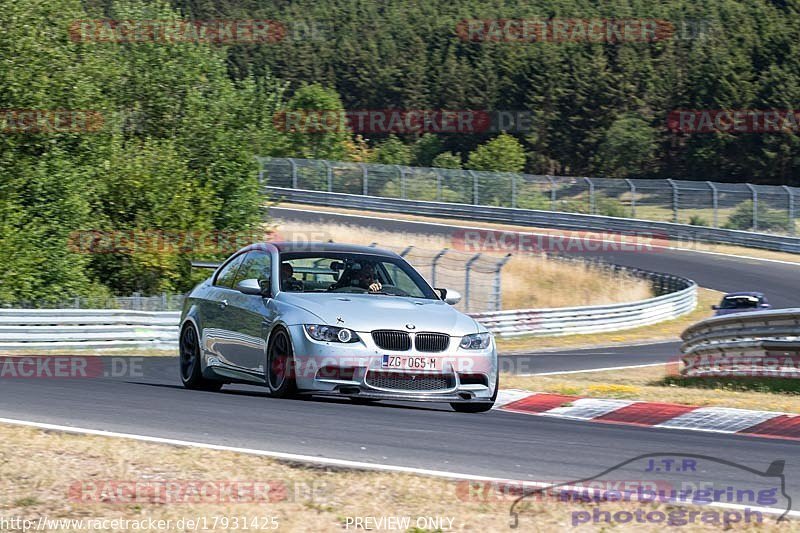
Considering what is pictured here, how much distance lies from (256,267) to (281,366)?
4.84ft

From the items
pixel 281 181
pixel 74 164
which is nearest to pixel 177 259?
→ pixel 74 164

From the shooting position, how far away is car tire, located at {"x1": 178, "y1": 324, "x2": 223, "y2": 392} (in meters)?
11.3

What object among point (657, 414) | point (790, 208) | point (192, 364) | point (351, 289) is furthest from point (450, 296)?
point (790, 208)

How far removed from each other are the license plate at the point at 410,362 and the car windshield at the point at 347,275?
3.78 ft

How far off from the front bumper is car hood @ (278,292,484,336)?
0.13 metres

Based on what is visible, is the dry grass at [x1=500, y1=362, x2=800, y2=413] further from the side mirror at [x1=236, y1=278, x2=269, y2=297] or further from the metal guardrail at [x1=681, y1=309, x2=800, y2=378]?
the side mirror at [x1=236, y1=278, x2=269, y2=297]

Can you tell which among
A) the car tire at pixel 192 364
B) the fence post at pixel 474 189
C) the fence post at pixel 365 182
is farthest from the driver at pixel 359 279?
the fence post at pixel 365 182

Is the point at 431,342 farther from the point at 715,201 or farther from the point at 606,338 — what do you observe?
the point at 715,201

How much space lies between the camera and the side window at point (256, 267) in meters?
10.7

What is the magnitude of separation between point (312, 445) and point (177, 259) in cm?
2949

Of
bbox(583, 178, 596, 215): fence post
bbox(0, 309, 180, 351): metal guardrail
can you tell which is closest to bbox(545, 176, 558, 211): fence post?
bbox(583, 178, 596, 215): fence post

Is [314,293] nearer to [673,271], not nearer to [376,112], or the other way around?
[673,271]

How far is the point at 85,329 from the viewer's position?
21.9 m

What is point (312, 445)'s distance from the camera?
7328mm
